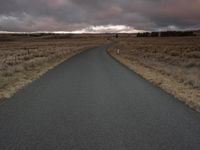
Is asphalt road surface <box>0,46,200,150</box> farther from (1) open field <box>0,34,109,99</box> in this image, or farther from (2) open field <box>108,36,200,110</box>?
(1) open field <box>0,34,109,99</box>

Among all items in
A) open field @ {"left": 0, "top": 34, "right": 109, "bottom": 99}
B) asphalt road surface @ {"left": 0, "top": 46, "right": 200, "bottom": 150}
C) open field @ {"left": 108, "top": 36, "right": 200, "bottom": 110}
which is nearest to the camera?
asphalt road surface @ {"left": 0, "top": 46, "right": 200, "bottom": 150}

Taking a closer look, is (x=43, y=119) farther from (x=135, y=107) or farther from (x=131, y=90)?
(x=131, y=90)

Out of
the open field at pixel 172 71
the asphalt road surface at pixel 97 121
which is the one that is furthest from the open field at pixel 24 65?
the open field at pixel 172 71

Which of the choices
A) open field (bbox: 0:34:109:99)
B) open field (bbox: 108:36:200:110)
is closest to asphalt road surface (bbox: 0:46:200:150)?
open field (bbox: 108:36:200:110)

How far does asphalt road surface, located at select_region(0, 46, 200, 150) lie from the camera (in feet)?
14.8

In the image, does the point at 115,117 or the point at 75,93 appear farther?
the point at 75,93

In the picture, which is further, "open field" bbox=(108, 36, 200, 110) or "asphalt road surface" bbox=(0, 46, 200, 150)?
"open field" bbox=(108, 36, 200, 110)

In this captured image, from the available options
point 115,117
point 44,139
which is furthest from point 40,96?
point 44,139

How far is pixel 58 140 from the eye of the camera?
15.3 feet

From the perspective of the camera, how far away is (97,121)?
586 cm

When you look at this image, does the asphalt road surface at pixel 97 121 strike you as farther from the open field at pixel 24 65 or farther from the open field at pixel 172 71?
the open field at pixel 24 65

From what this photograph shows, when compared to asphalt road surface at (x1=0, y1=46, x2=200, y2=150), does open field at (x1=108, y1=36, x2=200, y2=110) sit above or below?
below

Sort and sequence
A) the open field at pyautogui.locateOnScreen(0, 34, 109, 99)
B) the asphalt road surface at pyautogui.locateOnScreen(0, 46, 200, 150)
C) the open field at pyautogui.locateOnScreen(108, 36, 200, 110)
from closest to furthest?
the asphalt road surface at pyautogui.locateOnScreen(0, 46, 200, 150) → the open field at pyautogui.locateOnScreen(108, 36, 200, 110) → the open field at pyautogui.locateOnScreen(0, 34, 109, 99)

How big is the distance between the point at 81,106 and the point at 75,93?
6.79 ft
